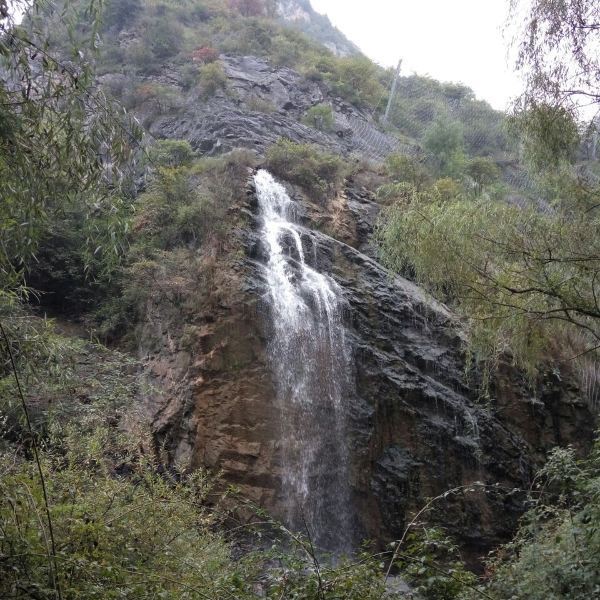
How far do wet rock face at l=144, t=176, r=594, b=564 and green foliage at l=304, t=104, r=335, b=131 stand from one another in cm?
1099

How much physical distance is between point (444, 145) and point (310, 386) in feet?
50.4

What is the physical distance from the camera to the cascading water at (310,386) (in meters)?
9.67

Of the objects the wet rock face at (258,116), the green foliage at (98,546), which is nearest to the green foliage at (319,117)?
the wet rock face at (258,116)

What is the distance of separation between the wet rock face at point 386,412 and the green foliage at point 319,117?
433 inches

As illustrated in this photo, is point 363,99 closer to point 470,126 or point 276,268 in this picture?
point 470,126

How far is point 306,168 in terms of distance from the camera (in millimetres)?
16031

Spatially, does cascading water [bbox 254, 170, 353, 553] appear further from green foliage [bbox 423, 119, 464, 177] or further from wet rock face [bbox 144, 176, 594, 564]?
green foliage [bbox 423, 119, 464, 177]

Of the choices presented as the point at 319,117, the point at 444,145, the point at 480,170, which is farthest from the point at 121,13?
the point at 480,170

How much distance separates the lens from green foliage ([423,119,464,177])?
2208 centimetres

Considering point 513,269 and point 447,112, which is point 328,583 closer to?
point 513,269

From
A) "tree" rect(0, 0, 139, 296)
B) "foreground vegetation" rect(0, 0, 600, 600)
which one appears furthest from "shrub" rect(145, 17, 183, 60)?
"tree" rect(0, 0, 139, 296)

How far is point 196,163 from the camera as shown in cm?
1602

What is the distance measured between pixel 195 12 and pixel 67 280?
21.4 m

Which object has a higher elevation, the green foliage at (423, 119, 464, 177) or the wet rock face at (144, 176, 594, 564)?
the green foliage at (423, 119, 464, 177)
